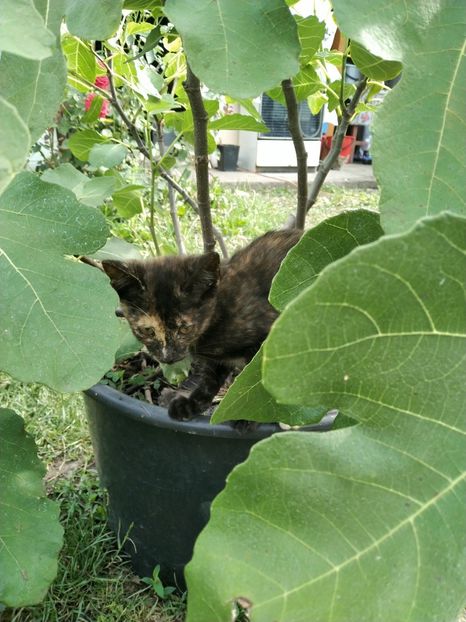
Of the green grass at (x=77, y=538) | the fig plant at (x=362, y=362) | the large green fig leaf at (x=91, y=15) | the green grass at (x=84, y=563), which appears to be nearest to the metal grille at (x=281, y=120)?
the green grass at (x=77, y=538)

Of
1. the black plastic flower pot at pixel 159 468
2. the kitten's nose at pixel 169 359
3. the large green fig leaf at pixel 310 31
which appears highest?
the large green fig leaf at pixel 310 31

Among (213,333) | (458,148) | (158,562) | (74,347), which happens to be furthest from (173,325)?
(458,148)

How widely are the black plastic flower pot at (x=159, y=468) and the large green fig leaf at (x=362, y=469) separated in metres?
0.84

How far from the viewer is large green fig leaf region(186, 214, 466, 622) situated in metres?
0.41

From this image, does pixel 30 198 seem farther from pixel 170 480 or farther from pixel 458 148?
pixel 170 480

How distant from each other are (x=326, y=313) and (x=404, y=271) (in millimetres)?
57

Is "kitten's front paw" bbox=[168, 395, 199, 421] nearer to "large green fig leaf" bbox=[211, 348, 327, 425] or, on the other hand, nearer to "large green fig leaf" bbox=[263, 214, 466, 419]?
"large green fig leaf" bbox=[211, 348, 327, 425]

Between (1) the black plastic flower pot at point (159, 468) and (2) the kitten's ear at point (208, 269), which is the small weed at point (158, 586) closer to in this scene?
(1) the black plastic flower pot at point (159, 468)

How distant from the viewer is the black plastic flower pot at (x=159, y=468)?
1.36m

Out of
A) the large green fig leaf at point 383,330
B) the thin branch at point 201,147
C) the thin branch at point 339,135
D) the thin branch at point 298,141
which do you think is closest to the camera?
the large green fig leaf at point 383,330

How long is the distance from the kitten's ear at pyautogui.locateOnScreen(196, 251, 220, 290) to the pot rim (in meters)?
0.32

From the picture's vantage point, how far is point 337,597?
1.38 feet

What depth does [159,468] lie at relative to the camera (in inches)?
56.4

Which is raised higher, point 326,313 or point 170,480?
point 326,313
